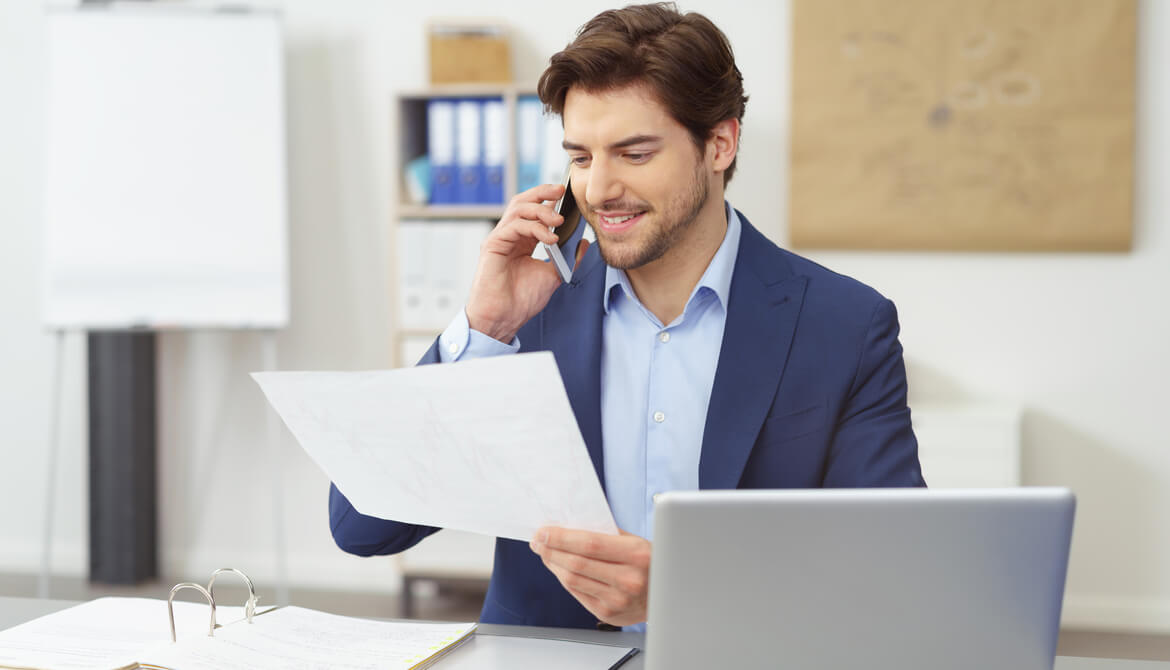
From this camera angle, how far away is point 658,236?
1438 mm

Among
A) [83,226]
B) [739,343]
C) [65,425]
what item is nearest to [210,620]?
[739,343]

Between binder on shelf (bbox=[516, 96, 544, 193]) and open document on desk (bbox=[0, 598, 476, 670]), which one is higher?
binder on shelf (bbox=[516, 96, 544, 193])

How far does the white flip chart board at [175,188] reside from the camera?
3.51 meters

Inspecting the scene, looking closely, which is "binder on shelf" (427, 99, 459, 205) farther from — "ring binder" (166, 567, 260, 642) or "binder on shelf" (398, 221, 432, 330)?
"ring binder" (166, 567, 260, 642)

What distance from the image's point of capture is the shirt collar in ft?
4.85

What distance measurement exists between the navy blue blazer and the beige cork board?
212cm

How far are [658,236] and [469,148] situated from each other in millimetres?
2118

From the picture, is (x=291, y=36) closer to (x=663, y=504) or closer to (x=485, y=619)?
(x=485, y=619)

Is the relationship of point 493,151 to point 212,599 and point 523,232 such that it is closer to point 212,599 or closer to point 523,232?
point 523,232

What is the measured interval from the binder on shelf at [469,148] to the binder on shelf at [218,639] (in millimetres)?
2339

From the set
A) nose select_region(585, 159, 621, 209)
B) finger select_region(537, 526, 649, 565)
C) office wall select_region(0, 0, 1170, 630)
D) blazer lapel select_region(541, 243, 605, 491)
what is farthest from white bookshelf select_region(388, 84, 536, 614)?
finger select_region(537, 526, 649, 565)

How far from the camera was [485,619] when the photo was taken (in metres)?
1.43

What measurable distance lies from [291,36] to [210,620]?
3069 mm

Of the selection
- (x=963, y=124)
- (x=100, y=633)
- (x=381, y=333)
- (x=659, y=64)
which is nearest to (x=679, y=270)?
(x=659, y=64)
